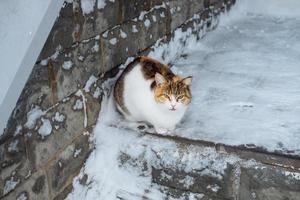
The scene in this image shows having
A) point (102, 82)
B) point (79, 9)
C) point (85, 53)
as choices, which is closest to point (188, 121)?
→ point (102, 82)

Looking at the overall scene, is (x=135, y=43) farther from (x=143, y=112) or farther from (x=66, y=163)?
(x=66, y=163)

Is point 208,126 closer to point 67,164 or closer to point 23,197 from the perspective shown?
point 67,164

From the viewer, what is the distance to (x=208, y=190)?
2.44 m

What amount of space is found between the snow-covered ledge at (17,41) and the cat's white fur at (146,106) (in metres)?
1.10

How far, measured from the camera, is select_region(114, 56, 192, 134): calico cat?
251 cm

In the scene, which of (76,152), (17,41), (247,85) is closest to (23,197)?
(76,152)

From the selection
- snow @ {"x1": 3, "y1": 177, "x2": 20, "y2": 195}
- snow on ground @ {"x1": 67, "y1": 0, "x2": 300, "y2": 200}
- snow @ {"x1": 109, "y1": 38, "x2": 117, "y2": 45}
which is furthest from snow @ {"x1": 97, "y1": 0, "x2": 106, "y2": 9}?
snow @ {"x1": 3, "y1": 177, "x2": 20, "y2": 195}

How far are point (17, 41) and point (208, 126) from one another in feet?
4.88

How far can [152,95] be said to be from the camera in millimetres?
2609

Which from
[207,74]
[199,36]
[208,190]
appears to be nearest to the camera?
[208,190]

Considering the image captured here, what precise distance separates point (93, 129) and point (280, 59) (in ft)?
6.79

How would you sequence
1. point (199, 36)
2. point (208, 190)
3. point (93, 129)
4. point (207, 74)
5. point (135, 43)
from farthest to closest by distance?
point (199, 36) < point (207, 74) < point (135, 43) < point (93, 129) < point (208, 190)

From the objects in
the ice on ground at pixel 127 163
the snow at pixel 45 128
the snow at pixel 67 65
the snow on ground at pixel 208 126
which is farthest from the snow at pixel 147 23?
the snow at pixel 45 128

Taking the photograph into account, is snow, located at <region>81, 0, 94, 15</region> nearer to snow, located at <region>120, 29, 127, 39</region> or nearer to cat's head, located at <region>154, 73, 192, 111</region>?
snow, located at <region>120, 29, 127, 39</region>
